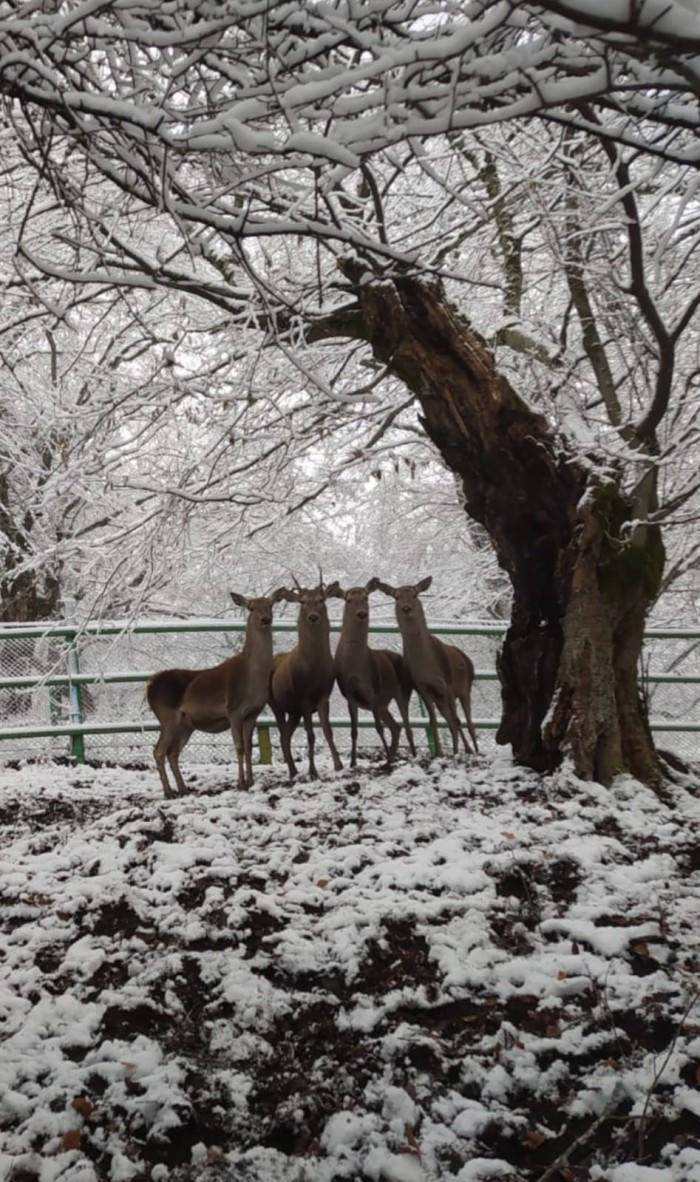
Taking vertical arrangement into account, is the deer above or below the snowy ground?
above

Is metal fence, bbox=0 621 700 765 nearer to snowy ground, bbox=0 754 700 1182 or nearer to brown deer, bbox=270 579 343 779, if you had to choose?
brown deer, bbox=270 579 343 779

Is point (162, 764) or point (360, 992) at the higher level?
point (162, 764)

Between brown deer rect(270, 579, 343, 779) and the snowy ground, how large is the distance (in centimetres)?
118

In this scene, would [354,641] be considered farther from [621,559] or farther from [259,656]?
[621,559]

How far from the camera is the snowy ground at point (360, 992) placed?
2.74 meters

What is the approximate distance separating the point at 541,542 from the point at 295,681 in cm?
200

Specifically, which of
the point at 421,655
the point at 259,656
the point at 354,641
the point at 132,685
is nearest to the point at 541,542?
the point at 421,655

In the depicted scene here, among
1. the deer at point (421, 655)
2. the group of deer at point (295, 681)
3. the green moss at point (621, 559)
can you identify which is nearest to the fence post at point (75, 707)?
the group of deer at point (295, 681)

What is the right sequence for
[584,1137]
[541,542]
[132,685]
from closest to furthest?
[584,1137] < [541,542] < [132,685]

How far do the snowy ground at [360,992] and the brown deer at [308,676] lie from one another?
1.18m

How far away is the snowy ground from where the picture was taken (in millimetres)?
2740

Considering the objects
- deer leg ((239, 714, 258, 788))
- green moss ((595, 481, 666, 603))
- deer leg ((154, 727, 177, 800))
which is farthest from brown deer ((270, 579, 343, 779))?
green moss ((595, 481, 666, 603))

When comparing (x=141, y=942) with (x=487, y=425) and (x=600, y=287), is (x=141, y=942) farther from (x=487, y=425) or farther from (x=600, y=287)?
(x=600, y=287)

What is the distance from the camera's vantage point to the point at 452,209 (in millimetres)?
6328
